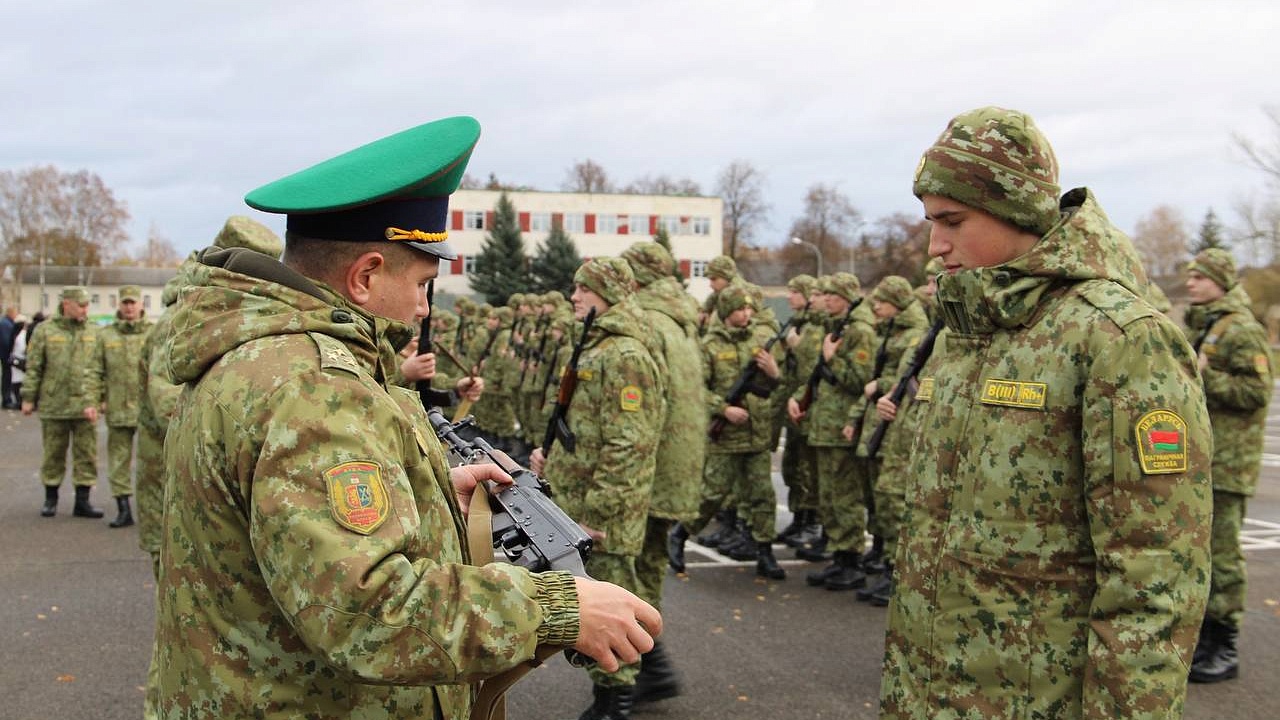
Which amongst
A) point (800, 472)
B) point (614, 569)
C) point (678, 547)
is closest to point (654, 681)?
point (614, 569)

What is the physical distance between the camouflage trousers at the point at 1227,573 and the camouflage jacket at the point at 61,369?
9.55 m

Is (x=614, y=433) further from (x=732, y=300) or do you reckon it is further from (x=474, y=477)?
(x=732, y=300)

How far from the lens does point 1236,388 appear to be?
247 inches

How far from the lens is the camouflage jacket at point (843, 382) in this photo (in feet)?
28.8

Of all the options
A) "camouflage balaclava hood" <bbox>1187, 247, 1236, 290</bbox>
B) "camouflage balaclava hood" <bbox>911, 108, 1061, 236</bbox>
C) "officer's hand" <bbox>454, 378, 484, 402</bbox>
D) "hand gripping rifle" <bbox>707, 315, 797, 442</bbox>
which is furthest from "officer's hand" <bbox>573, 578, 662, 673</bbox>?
"hand gripping rifle" <bbox>707, 315, 797, 442</bbox>

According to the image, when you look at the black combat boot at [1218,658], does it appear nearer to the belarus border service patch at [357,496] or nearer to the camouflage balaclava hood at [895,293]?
the camouflage balaclava hood at [895,293]

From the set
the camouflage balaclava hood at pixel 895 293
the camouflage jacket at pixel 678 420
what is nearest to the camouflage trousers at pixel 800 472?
the camouflage balaclava hood at pixel 895 293

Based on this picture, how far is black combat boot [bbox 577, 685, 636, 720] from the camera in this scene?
494cm

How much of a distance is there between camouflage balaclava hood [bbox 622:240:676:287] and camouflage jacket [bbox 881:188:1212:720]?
431 centimetres

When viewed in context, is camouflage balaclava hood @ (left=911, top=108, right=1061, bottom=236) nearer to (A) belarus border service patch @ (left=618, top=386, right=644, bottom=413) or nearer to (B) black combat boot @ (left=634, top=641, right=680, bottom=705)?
(A) belarus border service patch @ (left=618, top=386, right=644, bottom=413)

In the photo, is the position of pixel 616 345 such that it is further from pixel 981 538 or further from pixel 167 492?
pixel 167 492

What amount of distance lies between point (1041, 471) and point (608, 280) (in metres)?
3.21

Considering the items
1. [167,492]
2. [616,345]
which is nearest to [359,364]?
[167,492]

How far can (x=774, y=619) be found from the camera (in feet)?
22.9
